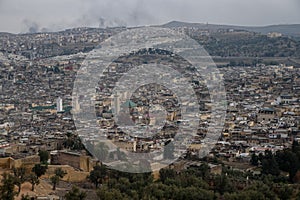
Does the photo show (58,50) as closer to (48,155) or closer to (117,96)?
(117,96)

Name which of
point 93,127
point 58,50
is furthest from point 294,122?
point 58,50

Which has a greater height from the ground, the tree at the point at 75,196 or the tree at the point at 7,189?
the tree at the point at 7,189

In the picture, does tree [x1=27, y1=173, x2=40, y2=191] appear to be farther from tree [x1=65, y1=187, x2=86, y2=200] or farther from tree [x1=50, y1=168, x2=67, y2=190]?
tree [x1=65, y1=187, x2=86, y2=200]

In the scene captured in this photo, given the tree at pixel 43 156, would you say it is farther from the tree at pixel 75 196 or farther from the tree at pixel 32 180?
the tree at pixel 75 196

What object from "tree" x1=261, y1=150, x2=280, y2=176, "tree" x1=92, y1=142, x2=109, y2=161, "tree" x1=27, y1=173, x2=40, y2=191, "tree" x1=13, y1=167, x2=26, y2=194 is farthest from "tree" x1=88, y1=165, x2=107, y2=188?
"tree" x1=261, y1=150, x2=280, y2=176

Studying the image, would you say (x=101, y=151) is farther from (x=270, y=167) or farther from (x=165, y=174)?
(x=270, y=167)

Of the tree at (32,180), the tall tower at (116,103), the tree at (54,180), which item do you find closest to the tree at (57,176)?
the tree at (54,180)
